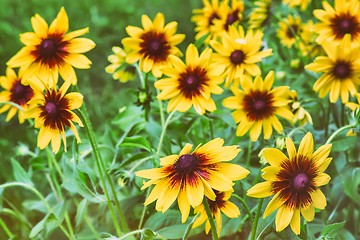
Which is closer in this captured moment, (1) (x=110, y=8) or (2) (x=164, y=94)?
(2) (x=164, y=94)

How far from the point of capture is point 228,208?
0.87m

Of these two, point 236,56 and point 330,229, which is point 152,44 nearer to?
point 236,56

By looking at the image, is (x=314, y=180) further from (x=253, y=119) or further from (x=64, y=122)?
(x=64, y=122)

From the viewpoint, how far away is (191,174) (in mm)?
797

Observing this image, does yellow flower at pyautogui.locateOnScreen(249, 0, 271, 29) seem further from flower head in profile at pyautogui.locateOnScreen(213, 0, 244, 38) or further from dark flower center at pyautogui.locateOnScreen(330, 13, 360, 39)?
dark flower center at pyautogui.locateOnScreen(330, 13, 360, 39)

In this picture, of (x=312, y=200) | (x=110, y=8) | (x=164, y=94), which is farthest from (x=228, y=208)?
(x=110, y=8)

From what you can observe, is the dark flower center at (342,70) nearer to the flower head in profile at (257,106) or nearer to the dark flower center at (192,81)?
the flower head in profile at (257,106)

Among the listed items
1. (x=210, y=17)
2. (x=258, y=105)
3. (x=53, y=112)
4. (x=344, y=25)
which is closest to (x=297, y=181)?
(x=258, y=105)

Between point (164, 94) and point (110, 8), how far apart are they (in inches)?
90.3

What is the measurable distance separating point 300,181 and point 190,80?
0.29 m

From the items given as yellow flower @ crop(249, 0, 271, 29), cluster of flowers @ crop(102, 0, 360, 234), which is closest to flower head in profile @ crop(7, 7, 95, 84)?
cluster of flowers @ crop(102, 0, 360, 234)

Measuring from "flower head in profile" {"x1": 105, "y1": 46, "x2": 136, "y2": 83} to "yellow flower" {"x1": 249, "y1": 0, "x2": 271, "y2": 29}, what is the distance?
382mm

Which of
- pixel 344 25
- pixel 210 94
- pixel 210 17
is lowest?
pixel 210 94

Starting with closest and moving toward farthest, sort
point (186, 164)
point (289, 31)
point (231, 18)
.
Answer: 1. point (186, 164)
2. point (231, 18)
3. point (289, 31)
